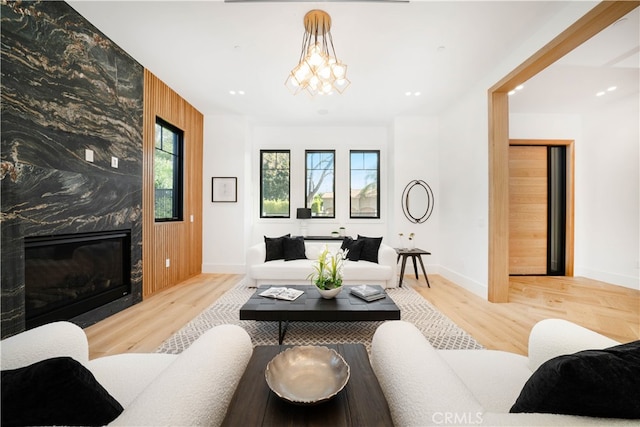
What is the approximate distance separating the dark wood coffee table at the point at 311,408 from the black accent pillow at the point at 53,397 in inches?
14.2

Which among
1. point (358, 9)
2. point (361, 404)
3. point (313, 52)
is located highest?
point (358, 9)

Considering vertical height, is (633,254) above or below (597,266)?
above

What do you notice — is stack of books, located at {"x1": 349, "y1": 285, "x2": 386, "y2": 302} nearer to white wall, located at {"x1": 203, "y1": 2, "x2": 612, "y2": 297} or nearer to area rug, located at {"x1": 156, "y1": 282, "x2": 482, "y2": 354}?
area rug, located at {"x1": 156, "y1": 282, "x2": 482, "y2": 354}

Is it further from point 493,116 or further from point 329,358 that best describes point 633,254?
point 329,358

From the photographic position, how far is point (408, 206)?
16.0ft

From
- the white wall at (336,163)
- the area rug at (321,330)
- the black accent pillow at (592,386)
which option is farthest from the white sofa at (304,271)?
the black accent pillow at (592,386)

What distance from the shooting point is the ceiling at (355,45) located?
7.54 ft

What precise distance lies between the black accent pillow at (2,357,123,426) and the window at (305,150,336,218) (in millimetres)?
4859

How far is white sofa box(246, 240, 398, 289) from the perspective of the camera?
3459mm

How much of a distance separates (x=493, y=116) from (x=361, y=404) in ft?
12.1

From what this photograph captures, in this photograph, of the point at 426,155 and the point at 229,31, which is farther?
the point at 426,155

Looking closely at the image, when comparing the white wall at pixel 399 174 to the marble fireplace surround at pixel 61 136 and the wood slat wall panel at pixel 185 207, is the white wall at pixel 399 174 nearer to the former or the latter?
the wood slat wall panel at pixel 185 207

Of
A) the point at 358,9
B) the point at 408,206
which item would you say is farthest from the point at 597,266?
the point at 358,9

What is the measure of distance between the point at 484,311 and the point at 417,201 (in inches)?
92.3
